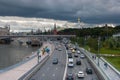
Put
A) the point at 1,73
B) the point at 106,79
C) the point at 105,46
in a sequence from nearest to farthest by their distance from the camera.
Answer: the point at 106,79
the point at 1,73
the point at 105,46

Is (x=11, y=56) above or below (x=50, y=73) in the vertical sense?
below

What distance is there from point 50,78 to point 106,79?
30.4 ft

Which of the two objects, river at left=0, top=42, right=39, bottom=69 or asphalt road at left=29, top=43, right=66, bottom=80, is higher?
asphalt road at left=29, top=43, right=66, bottom=80

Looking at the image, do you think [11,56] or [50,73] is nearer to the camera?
[50,73]

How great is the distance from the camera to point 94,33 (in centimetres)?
17938

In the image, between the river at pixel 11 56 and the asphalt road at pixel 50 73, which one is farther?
the river at pixel 11 56

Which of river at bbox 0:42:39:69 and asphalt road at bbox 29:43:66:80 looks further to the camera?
river at bbox 0:42:39:69

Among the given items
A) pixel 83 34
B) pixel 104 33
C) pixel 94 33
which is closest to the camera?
pixel 104 33

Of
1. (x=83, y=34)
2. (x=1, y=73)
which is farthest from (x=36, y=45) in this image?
(x=1, y=73)

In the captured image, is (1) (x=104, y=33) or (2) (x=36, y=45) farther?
(2) (x=36, y=45)

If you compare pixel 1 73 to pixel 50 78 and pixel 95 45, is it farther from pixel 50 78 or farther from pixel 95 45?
pixel 95 45

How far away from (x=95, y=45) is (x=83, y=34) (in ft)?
307

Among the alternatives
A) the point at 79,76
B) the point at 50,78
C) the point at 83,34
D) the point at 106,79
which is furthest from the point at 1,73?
the point at 83,34

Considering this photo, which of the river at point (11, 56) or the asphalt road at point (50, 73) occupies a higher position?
the asphalt road at point (50, 73)
